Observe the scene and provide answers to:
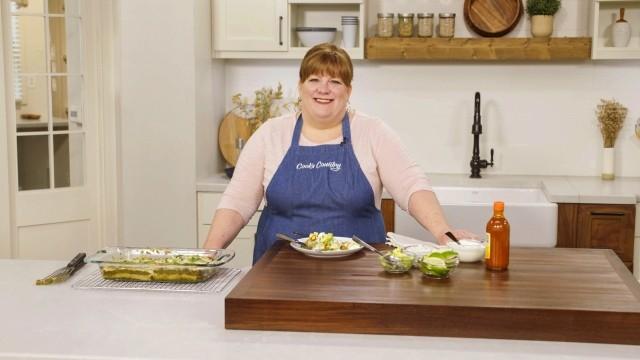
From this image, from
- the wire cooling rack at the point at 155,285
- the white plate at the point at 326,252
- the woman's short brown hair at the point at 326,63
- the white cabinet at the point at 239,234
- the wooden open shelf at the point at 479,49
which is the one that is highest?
the wooden open shelf at the point at 479,49

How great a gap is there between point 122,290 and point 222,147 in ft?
8.33

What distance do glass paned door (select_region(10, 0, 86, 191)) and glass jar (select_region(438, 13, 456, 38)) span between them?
1.92 m

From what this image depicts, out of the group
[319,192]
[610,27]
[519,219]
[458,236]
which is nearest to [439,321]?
[458,236]

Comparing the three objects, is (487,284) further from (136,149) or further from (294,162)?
(136,149)

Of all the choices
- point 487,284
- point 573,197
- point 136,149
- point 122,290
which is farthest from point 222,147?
point 487,284

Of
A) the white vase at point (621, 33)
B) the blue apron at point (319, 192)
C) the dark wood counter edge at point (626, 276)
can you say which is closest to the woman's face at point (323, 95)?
the blue apron at point (319, 192)

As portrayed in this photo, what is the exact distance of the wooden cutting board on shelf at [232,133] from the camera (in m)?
4.98

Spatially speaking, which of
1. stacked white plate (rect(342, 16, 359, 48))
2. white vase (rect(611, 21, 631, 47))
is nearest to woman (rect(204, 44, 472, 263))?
stacked white plate (rect(342, 16, 359, 48))

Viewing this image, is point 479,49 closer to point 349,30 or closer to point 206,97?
point 349,30

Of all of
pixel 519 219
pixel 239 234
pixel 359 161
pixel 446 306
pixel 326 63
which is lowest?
pixel 239 234

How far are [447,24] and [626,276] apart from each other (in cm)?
258

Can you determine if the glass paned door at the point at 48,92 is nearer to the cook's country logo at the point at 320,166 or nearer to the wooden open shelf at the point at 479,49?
the wooden open shelf at the point at 479,49

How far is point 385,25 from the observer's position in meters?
4.80

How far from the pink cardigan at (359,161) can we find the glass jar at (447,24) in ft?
5.76
